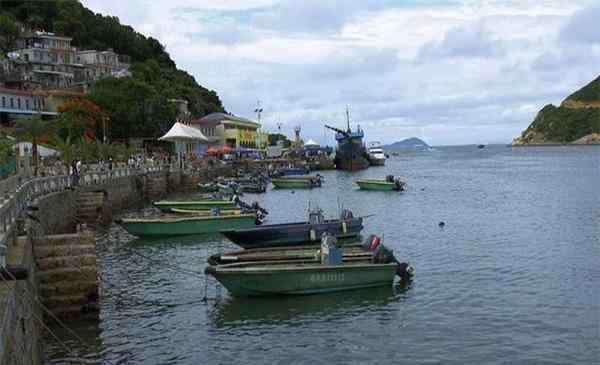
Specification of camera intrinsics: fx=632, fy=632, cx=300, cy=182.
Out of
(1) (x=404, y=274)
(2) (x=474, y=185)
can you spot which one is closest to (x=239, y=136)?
(2) (x=474, y=185)

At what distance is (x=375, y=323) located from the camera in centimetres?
1839

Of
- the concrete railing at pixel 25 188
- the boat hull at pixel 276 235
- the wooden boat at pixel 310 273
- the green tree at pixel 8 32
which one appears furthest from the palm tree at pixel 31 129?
the green tree at pixel 8 32

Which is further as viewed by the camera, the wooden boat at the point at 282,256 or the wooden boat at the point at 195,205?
the wooden boat at the point at 195,205

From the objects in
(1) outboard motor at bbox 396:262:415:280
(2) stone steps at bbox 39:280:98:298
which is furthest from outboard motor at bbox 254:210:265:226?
(2) stone steps at bbox 39:280:98:298

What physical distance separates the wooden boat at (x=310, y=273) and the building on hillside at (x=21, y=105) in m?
62.8

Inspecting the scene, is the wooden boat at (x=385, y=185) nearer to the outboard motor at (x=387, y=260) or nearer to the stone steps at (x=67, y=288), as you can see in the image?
the outboard motor at (x=387, y=260)

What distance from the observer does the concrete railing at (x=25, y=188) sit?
15916 mm

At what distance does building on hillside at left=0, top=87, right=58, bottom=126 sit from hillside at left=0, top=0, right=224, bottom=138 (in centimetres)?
755

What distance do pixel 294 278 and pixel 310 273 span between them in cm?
55

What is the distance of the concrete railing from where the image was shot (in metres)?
15.9

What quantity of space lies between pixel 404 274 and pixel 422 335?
555cm

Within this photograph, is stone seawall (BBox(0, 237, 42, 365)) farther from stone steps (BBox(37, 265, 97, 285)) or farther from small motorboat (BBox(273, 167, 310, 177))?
small motorboat (BBox(273, 167, 310, 177))

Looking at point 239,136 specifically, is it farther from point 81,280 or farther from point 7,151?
point 81,280

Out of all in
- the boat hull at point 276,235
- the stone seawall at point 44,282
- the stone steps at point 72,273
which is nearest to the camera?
the stone seawall at point 44,282
